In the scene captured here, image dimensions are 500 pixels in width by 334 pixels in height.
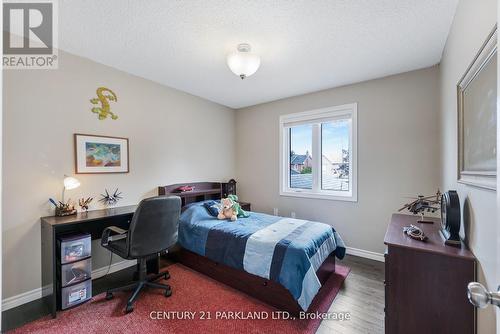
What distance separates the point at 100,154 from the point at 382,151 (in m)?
3.49

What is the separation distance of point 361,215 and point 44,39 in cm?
414

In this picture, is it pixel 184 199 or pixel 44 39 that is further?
pixel 184 199

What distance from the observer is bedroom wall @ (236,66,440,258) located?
2.87 meters

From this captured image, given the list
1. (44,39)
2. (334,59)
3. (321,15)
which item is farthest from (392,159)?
(44,39)

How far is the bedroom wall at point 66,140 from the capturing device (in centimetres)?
221

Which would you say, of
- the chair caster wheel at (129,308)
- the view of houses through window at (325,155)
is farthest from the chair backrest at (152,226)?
the view of houses through window at (325,155)

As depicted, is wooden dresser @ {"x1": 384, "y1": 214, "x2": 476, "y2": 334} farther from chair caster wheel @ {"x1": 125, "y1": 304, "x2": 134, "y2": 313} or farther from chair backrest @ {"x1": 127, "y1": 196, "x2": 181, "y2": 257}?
chair caster wheel @ {"x1": 125, "y1": 304, "x2": 134, "y2": 313}

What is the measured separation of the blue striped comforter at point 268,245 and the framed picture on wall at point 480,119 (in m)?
1.32

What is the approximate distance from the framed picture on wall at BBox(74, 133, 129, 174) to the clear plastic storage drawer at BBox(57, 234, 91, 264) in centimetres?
74

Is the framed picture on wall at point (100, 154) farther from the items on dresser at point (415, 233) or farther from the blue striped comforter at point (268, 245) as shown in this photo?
the items on dresser at point (415, 233)

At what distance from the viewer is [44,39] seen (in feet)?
7.64

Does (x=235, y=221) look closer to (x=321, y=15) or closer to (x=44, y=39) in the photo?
(x=321, y=15)

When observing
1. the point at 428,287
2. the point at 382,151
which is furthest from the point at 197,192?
the point at 428,287

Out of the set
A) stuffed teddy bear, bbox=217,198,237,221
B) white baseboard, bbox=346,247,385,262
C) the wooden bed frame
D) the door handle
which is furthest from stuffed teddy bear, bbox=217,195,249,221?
the door handle
